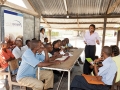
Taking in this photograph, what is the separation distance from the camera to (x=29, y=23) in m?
5.97

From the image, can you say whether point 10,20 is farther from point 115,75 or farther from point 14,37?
point 115,75

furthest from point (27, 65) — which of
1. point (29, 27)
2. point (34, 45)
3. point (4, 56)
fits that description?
point (29, 27)

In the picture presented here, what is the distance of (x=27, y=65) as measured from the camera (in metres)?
2.63

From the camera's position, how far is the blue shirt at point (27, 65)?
2.54 metres

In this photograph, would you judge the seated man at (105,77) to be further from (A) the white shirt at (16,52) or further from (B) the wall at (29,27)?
(B) the wall at (29,27)

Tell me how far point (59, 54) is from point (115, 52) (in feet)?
5.02

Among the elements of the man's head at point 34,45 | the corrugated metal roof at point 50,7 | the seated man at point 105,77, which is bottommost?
the seated man at point 105,77

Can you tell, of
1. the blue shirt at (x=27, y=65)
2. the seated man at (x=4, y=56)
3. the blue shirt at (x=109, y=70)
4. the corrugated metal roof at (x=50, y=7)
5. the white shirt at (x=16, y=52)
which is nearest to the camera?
the blue shirt at (x=109, y=70)

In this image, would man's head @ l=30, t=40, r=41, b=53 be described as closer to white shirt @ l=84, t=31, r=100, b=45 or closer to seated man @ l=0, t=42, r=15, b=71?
seated man @ l=0, t=42, r=15, b=71

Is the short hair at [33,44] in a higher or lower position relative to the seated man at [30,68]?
higher

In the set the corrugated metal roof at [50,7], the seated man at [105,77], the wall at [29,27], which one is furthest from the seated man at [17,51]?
the corrugated metal roof at [50,7]

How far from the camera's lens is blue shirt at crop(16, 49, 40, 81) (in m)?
2.54

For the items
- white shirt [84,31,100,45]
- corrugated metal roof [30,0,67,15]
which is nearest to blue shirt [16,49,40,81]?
white shirt [84,31,100,45]

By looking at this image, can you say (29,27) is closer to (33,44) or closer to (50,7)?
(50,7)
